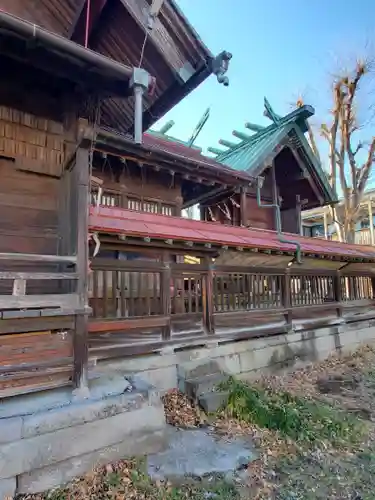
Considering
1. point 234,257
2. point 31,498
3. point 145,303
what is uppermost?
point 234,257

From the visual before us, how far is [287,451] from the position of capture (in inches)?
174

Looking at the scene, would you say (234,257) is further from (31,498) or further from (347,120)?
(347,120)

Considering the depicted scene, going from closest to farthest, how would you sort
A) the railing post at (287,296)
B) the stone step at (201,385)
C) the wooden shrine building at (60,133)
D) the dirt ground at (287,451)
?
1. the dirt ground at (287,451)
2. the wooden shrine building at (60,133)
3. the stone step at (201,385)
4. the railing post at (287,296)

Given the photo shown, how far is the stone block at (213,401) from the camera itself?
5.34 metres

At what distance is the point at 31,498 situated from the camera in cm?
326

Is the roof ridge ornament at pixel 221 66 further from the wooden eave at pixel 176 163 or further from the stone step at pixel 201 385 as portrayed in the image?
the stone step at pixel 201 385

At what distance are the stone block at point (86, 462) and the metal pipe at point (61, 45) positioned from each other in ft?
14.7

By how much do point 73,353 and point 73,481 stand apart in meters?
1.34

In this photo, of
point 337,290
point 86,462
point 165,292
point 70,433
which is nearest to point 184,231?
point 165,292

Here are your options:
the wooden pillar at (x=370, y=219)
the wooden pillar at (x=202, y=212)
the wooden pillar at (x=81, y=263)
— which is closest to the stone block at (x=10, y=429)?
the wooden pillar at (x=81, y=263)

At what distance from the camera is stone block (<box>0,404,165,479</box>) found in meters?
3.25

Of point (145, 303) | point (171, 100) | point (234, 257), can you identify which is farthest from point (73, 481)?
point (171, 100)

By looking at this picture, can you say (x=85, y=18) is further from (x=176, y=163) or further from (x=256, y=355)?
(x=256, y=355)

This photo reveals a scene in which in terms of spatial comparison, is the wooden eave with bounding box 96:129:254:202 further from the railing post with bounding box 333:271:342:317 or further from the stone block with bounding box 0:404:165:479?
the stone block with bounding box 0:404:165:479
